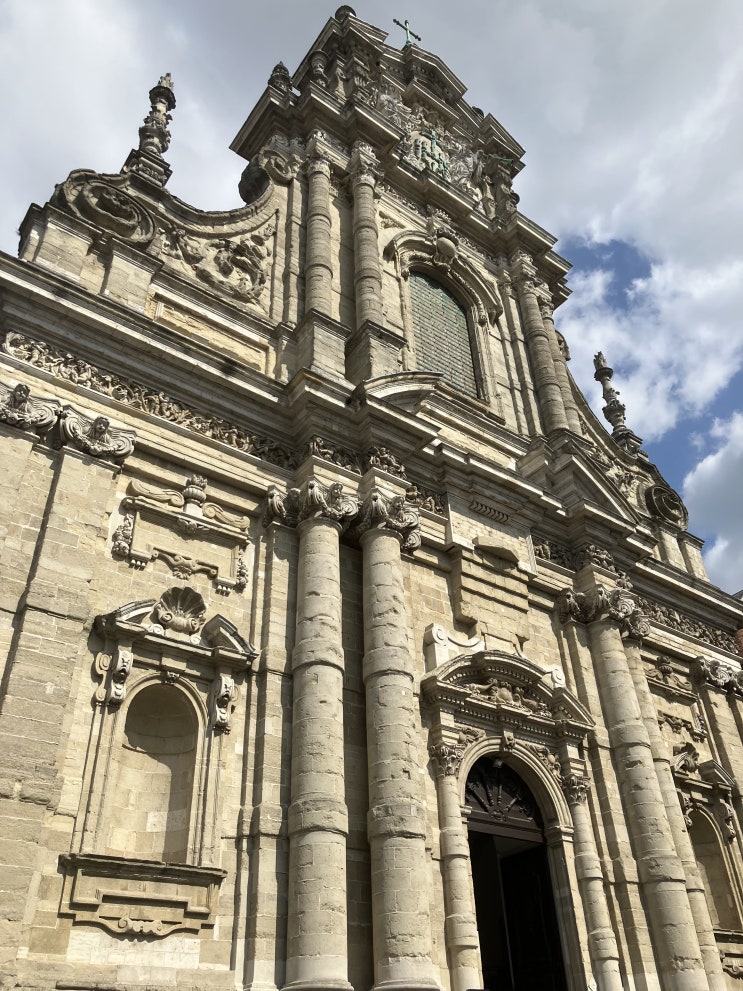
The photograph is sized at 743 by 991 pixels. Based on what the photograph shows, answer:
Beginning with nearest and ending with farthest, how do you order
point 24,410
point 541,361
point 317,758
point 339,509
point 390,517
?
point 317,758
point 24,410
point 339,509
point 390,517
point 541,361

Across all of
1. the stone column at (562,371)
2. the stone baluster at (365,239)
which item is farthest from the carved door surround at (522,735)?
the stone column at (562,371)

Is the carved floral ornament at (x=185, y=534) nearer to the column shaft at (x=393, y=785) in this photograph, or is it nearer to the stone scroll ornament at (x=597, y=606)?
the column shaft at (x=393, y=785)

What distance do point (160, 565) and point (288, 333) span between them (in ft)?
17.6

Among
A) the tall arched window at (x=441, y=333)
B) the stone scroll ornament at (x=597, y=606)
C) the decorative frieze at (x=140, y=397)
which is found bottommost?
the stone scroll ornament at (x=597, y=606)

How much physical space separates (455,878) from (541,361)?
Answer: 1218 centimetres

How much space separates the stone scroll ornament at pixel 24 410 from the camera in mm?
9773

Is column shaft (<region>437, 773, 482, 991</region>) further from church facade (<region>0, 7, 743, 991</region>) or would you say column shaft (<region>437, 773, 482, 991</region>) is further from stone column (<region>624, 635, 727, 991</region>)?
stone column (<region>624, 635, 727, 991</region>)

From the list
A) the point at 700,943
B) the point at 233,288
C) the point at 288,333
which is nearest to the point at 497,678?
the point at 700,943

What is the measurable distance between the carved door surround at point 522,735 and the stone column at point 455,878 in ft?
0.09

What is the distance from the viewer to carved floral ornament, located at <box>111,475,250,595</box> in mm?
10539

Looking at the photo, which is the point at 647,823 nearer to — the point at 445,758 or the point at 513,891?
the point at 513,891

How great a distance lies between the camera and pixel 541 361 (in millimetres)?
19094

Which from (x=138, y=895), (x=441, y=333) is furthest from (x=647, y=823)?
(x=441, y=333)

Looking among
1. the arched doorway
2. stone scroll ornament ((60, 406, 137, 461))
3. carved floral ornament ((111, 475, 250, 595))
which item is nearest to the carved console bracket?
carved floral ornament ((111, 475, 250, 595))
